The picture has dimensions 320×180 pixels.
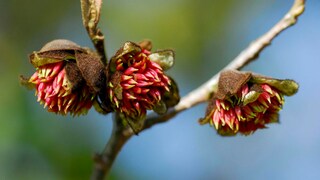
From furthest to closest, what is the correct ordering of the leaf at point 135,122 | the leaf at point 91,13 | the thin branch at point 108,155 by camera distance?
the thin branch at point 108,155 < the leaf at point 91,13 < the leaf at point 135,122

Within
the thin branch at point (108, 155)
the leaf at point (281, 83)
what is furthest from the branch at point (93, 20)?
the leaf at point (281, 83)

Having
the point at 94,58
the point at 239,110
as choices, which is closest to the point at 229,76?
the point at 239,110

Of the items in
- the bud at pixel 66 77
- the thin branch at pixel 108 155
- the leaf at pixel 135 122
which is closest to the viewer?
the bud at pixel 66 77

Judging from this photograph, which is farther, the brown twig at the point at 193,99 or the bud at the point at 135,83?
the brown twig at the point at 193,99

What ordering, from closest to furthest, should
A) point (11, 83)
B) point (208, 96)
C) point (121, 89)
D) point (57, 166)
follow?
1. point (121, 89)
2. point (208, 96)
3. point (57, 166)
4. point (11, 83)

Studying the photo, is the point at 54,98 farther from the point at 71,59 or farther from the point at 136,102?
the point at 136,102

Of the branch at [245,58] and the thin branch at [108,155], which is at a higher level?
the branch at [245,58]

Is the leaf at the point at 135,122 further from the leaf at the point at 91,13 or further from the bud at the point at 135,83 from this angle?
the leaf at the point at 91,13
